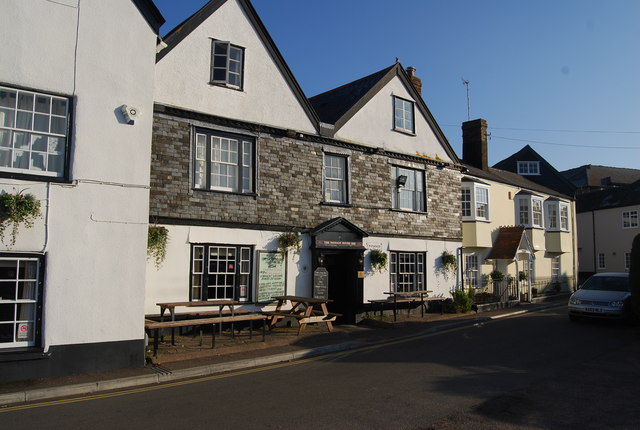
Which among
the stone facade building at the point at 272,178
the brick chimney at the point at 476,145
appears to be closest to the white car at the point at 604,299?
the stone facade building at the point at 272,178

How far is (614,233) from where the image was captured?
127 ft

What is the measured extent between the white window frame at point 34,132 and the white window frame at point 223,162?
417 centimetres

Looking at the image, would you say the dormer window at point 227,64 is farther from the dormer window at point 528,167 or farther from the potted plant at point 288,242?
the dormer window at point 528,167

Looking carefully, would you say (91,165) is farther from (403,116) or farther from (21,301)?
(403,116)

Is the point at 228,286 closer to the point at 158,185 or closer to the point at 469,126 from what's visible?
the point at 158,185

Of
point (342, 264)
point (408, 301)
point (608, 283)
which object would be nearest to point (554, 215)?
point (608, 283)

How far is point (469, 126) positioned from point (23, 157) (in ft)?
78.4

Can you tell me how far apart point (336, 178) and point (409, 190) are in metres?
3.80

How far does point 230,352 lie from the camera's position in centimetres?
1098

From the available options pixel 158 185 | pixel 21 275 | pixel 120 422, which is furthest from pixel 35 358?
pixel 158 185

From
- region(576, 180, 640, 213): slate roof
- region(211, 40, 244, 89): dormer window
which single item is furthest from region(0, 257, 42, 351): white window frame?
region(576, 180, 640, 213): slate roof

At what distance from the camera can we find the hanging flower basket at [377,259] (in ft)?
56.6

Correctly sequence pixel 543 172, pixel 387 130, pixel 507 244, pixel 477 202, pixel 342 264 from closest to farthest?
pixel 342 264
pixel 387 130
pixel 477 202
pixel 507 244
pixel 543 172

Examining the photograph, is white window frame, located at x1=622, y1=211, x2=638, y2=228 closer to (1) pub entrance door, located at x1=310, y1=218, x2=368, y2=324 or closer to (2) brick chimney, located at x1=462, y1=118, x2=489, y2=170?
(2) brick chimney, located at x1=462, y1=118, x2=489, y2=170
